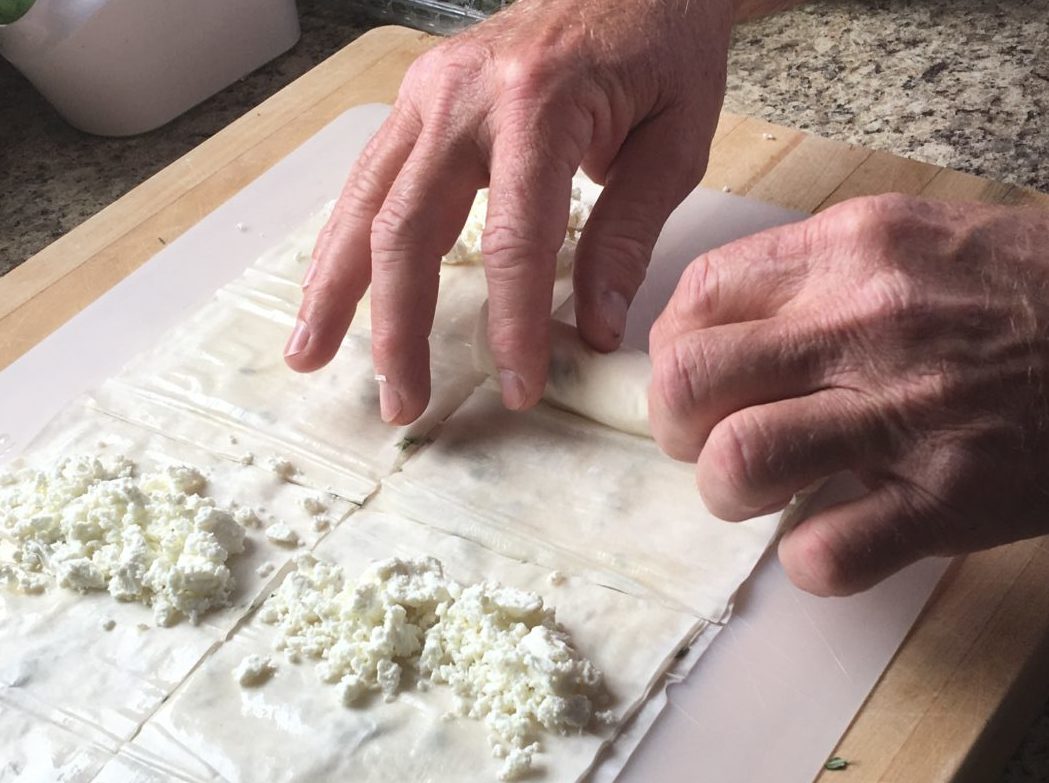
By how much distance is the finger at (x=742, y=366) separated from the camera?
883 millimetres

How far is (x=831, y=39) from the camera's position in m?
2.06

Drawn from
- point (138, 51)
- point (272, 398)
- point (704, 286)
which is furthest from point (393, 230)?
point (138, 51)

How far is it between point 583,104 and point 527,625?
0.54 m

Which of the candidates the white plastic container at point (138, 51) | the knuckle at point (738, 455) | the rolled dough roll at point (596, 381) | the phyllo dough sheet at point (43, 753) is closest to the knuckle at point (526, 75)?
the rolled dough roll at point (596, 381)

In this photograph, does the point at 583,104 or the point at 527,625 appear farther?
the point at 583,104

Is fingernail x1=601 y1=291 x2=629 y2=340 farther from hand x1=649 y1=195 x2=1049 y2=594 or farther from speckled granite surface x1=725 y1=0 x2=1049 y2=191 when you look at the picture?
speckled granite surface x1=725 y1=0 x2=1049 y2=191

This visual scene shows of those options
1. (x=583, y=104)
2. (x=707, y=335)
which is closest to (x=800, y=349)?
(x=707, y=335)

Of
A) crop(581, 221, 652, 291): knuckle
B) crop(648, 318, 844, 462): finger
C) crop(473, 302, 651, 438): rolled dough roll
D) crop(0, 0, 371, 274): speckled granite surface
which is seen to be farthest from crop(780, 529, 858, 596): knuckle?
crop(0, 0, 371, 274): speckled granite surface

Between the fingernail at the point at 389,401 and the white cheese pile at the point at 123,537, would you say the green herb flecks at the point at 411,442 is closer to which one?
the fingernail at the point at 389,401

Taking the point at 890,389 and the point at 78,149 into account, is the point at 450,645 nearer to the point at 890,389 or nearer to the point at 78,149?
the point at 890,389

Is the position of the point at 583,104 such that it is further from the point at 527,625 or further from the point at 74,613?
the point at 74,613

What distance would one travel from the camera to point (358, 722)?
0.97 m

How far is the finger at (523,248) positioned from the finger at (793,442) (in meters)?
0.32

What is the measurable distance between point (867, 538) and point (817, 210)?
702 millimetres
